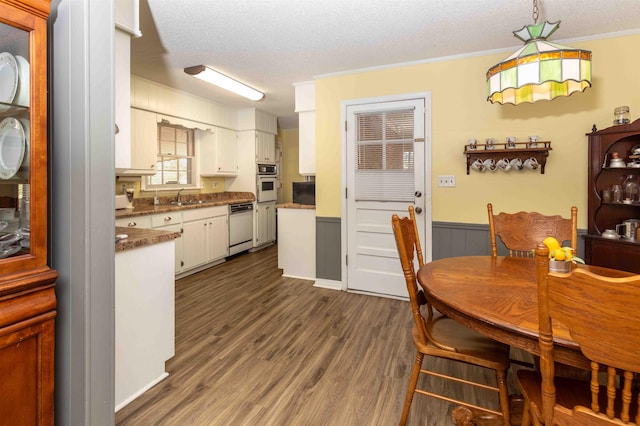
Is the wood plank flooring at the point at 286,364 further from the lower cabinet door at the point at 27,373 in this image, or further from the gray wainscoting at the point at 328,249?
Result: the lower cabinet door at the point at 27,373

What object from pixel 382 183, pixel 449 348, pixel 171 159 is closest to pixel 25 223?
pixel 449 348

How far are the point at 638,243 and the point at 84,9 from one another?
3524mm

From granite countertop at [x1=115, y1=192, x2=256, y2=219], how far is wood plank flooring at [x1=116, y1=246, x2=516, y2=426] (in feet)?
3.20

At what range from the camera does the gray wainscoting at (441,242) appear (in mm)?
3176

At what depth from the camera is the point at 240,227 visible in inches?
210

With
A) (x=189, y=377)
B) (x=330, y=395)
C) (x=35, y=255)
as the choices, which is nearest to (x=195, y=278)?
(x=189, y=377)

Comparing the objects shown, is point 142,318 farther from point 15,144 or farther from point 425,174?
point 425,174

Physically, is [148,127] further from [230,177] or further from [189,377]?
[189,377]

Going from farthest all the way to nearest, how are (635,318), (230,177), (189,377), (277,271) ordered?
(230,177) < (277,271) < (189,377) < (635,318)

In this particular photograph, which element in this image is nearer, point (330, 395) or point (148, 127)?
point (330, 395)

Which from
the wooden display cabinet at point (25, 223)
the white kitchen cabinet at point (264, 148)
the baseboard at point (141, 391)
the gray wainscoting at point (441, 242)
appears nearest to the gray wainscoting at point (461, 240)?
the gray wainscoting at point (441, 242)

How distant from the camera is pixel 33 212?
3.75 ft

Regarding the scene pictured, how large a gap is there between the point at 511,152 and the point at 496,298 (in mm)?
2100

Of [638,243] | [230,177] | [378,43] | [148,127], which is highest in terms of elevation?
[378,43]
